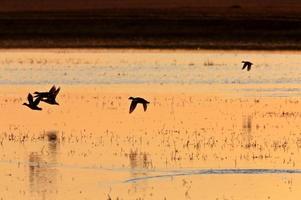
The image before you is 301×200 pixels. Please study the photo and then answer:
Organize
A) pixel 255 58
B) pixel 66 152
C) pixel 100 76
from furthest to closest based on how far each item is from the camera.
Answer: pixel 255 58
pixel 100 76
pixel 66 152

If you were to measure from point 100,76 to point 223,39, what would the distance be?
66.4 feet

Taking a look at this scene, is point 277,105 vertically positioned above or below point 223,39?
below

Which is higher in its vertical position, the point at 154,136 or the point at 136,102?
the point at 136,102

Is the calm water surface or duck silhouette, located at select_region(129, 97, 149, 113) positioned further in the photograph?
duck silhouette, located at select_region(129, 97, 149, 113)

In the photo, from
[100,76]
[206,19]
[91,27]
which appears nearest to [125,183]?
[100,76]

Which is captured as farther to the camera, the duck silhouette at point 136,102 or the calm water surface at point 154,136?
the duck silhouette at point 136,102

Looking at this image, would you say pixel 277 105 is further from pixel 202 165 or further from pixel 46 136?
pixel 202 165

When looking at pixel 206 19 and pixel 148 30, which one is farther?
pixel 206 19

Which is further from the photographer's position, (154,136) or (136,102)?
(136,102)

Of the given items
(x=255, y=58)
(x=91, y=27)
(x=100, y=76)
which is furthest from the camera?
(x=91, y=27)

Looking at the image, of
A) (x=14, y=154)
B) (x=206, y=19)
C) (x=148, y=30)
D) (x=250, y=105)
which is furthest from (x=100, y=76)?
(x=206, y=19)

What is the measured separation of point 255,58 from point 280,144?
24.6 meters

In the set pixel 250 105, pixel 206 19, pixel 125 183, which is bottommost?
pixel 125 183

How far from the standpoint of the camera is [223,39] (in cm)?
5241
